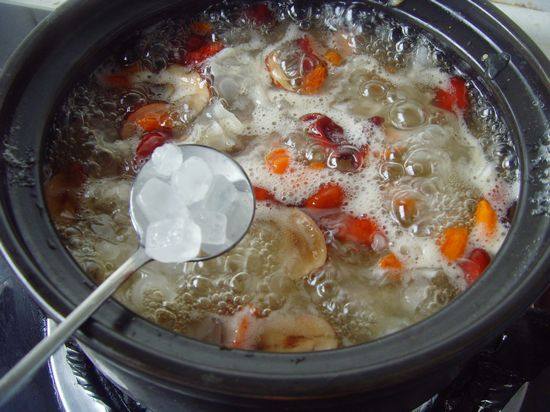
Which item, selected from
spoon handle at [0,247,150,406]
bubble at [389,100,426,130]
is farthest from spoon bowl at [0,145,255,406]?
bubble at [389,100,426,130]

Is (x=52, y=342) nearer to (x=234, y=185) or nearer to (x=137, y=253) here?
(x=137, y=253)

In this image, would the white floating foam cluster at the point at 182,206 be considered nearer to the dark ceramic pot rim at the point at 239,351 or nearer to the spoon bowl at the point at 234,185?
the spoon bowl at the point at 234,185

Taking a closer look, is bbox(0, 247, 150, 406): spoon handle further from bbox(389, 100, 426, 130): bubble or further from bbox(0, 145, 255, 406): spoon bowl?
bbox(389, 100, 426, 130): bubble

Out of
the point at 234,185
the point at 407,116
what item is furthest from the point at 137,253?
the point at 407,116

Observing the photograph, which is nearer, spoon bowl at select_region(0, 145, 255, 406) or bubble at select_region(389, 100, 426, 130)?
spoon bowl at select_region(0, 145, 255, 406)

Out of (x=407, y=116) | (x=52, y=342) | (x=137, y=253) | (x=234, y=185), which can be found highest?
(x=407, y=116)

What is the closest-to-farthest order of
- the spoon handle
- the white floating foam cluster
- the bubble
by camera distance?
the spoon handle < the white floating foam cluster < the bubble

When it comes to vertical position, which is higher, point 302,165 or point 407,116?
point 407,116
